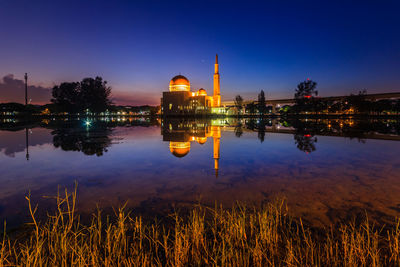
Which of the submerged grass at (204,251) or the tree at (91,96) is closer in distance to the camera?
the submerged grass at (204,251)

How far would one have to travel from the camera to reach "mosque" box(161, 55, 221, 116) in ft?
328

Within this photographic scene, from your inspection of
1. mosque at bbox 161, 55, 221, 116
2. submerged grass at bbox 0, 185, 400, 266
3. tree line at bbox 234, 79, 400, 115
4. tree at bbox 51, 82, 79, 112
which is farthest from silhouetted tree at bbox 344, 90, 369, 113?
tree at bbox 51, 82, 79, 112

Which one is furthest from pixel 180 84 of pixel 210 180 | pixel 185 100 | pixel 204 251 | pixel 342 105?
pixel 204 251

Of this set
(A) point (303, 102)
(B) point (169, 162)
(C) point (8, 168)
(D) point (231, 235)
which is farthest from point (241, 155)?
(A) point (303, 102)

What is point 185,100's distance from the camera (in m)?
100

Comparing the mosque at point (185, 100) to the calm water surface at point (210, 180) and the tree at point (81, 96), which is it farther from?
the calm water surface at point (210, 180)

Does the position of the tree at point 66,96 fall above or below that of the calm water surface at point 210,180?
above

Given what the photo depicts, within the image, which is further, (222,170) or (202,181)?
(222,170)

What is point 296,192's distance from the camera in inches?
267

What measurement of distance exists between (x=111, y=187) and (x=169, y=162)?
409 cm

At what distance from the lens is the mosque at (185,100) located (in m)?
99.9

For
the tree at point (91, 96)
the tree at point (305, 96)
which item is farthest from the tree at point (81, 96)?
the tree at point (305, 96)

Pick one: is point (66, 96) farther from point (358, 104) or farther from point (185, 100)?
point (358, 104)

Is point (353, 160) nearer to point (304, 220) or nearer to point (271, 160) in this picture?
point (271, 160)
